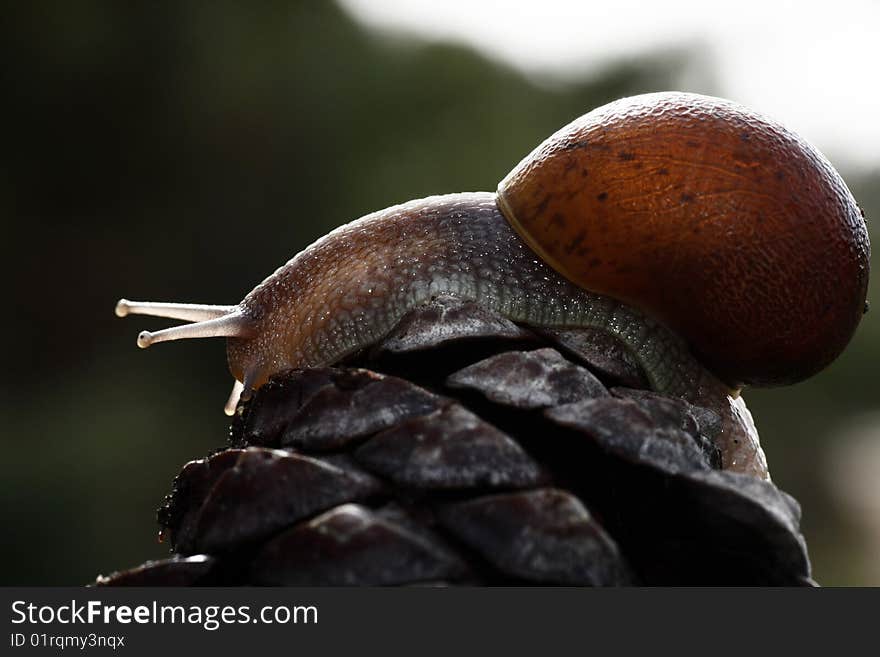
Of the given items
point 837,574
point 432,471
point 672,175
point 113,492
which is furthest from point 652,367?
point 837,574

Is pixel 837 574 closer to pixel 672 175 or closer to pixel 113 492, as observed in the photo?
pixel 113 492

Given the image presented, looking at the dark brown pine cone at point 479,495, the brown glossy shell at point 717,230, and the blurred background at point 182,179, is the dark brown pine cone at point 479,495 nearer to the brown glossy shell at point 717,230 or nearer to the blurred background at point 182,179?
the brown glossy shell at point 717,230

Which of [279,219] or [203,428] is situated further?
[279,219]

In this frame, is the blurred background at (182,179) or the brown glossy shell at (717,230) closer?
the brown glossy shell at (717,230)

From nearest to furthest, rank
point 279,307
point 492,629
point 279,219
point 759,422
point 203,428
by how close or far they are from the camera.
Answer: point 492,629, point 279,307, point 203,428, point 279,219, point 759,422

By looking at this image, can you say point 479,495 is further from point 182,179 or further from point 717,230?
point 182,179

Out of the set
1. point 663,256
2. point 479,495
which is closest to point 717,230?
point 663,256

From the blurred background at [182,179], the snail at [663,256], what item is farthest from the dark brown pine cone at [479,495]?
the blurred background at [182,179]
